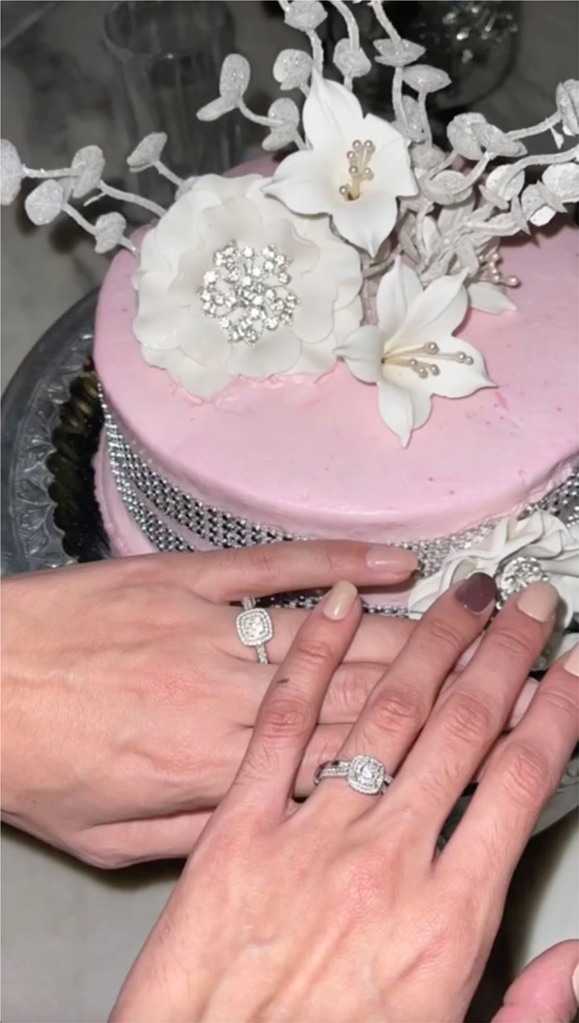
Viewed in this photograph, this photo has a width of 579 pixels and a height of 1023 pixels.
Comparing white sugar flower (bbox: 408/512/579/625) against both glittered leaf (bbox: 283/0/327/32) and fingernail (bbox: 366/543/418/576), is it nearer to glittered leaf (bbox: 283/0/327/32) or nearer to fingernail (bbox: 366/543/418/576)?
fingernail (bbox: 366/543/418/576)

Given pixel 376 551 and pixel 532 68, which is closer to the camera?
pixel 376 551

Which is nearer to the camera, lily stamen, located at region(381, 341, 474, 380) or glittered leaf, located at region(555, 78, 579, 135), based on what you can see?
glittered leaf, located at region(555, 78, 579, 135)

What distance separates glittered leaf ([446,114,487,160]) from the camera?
75cm

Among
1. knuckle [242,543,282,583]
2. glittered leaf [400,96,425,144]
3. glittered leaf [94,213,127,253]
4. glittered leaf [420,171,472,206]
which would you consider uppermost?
glittered leaf [400,96,425,144]

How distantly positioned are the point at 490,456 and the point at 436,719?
19cm

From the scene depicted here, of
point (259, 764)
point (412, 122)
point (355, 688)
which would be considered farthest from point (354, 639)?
point (412, 122)

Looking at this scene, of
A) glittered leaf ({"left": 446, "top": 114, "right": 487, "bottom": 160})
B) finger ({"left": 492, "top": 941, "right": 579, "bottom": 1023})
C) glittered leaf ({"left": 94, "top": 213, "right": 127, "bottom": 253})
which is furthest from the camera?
glittered leaf ({"left": 94, "top": 213, "right": 127, "bottom": 253})

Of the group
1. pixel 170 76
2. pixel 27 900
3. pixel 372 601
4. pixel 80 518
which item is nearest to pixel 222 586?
pixel 372 601

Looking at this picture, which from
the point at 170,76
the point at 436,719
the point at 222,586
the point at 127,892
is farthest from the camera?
the point at 170,76

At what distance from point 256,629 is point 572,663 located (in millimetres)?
216

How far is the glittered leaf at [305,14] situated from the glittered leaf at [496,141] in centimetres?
13

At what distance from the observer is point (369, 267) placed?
853 mm

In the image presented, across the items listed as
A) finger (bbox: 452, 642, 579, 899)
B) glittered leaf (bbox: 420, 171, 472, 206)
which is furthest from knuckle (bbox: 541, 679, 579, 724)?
glittered leaf (bbox: 420, 171, 472, 206)

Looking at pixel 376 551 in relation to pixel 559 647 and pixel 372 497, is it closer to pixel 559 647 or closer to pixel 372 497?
pixel 372 497
